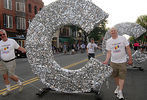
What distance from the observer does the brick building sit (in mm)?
24859

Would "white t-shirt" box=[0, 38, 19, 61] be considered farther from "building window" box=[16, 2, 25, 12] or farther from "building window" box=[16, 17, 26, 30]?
"building window" box=[16, 2, 25, 12]

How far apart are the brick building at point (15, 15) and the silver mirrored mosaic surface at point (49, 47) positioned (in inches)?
796

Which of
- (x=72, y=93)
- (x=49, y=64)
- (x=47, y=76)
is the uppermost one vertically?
(x=49, y=64)

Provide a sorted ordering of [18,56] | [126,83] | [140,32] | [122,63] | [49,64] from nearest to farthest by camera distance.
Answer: [122,63]
[49,64]
[126,83]
[140,32]
[18,56]

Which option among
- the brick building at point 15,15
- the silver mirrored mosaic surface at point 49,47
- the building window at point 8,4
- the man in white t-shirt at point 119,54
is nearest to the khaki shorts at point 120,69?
the man in white t-shirt at point 119,54

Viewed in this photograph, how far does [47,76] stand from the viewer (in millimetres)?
4559

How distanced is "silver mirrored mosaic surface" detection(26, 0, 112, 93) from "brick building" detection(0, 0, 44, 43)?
66.3 feet

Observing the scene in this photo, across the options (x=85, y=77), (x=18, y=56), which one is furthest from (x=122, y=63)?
(x=18, y=56)

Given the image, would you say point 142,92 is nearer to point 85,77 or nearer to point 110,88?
point 110,88

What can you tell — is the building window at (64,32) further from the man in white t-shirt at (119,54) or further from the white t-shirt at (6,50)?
the man in white t-shirt at (119,54)

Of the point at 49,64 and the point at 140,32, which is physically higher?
the point at 140,32

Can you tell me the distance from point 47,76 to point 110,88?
1967mm

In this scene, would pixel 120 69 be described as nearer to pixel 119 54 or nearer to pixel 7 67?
pixel 119 54

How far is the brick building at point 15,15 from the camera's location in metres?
24.9
